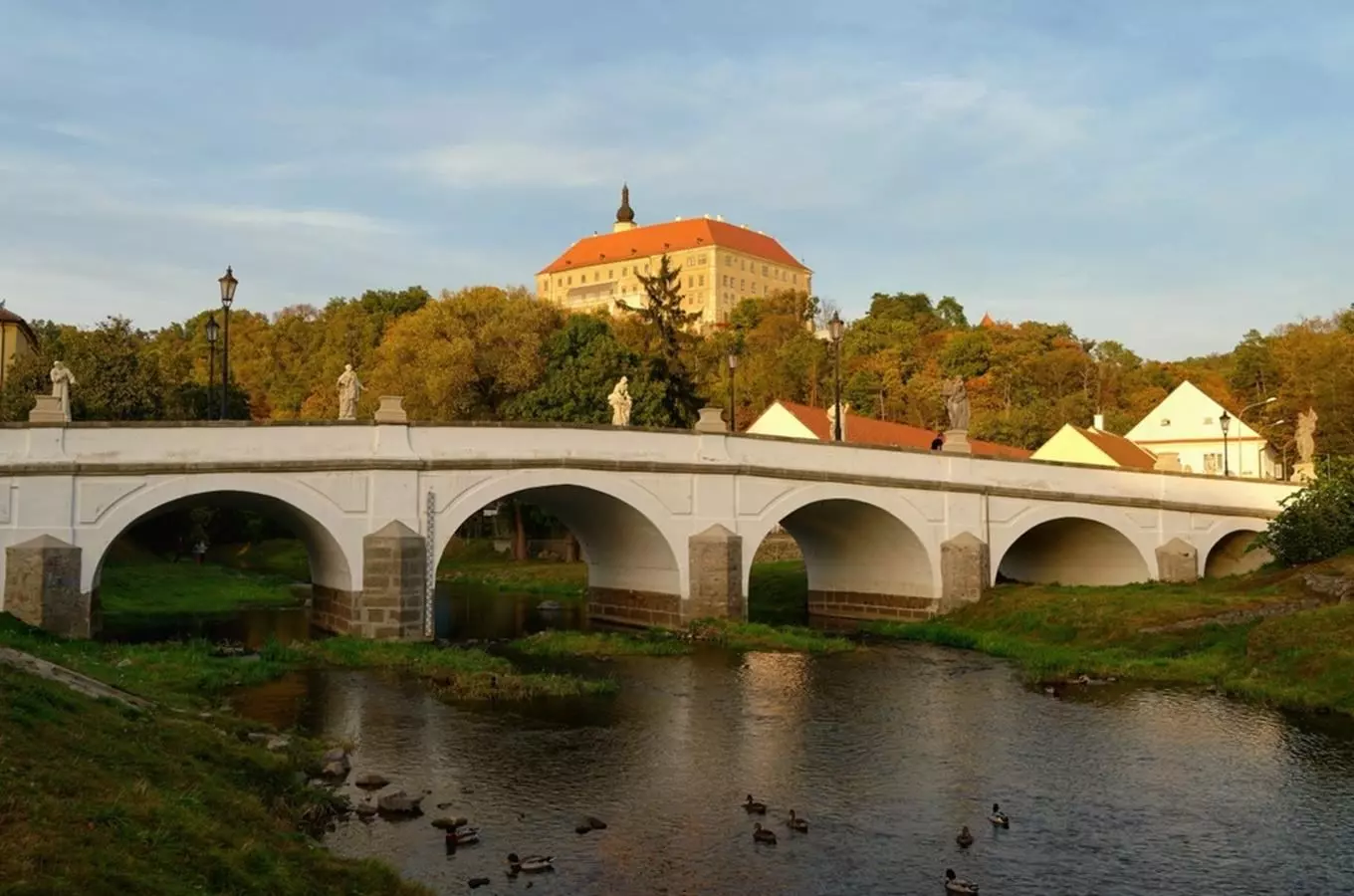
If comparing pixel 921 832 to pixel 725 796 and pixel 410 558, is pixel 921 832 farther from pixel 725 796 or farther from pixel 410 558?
pixel 410 558

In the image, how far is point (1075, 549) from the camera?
41.9 meters

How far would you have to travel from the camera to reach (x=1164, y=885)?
12.2m

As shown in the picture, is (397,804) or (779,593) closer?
(397,804)

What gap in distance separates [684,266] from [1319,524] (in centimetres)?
10993

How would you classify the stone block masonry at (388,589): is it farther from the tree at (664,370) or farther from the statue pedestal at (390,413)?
the tree at (664,370)

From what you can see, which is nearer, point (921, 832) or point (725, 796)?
point (921, 832)

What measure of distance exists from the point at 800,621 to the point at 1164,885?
82.4ft

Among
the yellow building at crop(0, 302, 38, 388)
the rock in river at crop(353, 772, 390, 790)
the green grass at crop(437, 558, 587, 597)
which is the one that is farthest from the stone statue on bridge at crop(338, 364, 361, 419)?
the yellow building at crop(0, 302, 38, 388)

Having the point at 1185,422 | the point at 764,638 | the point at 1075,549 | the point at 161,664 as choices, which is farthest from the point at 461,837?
the point at 1185,422

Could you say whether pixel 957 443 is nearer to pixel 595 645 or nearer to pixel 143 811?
pixel 595 645

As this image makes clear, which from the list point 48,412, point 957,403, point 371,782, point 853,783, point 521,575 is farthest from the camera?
point 521,575

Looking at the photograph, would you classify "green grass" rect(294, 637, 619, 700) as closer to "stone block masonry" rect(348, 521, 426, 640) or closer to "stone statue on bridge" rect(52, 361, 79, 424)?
"stone block masonry" rect(348, 521, 426, 640)

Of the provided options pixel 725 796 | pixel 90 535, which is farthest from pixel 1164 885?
pixel 90 535

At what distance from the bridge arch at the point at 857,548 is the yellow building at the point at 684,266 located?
93899 mm
